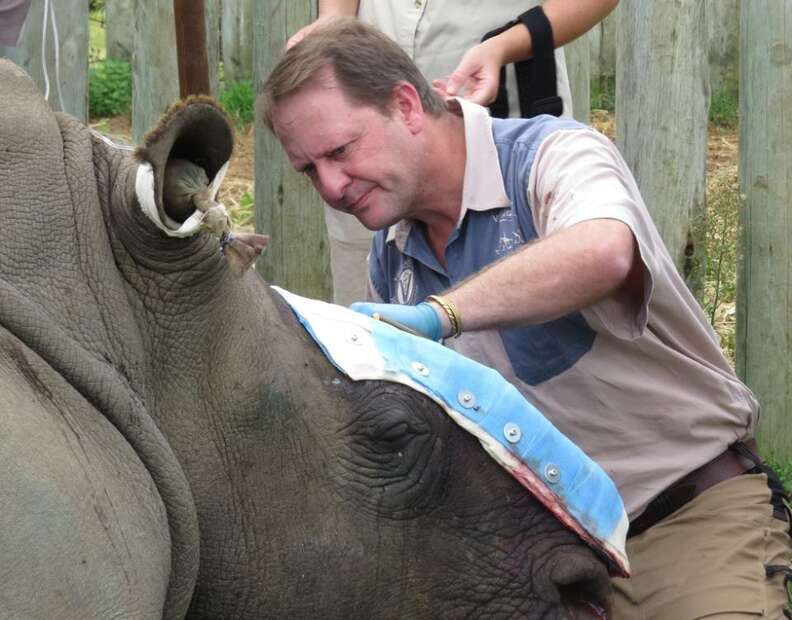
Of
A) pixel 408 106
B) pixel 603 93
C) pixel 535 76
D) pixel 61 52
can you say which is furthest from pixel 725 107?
pixel 408 106

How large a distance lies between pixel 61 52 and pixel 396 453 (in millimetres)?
3973

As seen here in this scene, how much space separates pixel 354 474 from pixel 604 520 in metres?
0.54

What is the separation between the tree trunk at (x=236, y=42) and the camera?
1391cm

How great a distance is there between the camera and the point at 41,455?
246 centimetres

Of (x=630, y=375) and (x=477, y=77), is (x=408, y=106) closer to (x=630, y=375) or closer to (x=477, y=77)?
(x=477, y=77)

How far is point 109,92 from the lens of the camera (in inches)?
514

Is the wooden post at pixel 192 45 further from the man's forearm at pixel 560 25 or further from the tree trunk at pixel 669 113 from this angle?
the tree trunk at pixel 669 113

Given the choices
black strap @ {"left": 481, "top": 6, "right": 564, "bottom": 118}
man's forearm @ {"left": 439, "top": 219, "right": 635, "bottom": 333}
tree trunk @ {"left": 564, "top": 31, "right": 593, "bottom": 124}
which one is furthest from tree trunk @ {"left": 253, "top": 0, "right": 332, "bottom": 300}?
man's forearm @ {"left": 439, "top": 219, "right": 635, "bottom": 333}

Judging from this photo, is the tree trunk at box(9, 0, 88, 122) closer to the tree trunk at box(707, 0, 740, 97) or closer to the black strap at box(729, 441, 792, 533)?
the black strap at box(729, 441, 792, 533)

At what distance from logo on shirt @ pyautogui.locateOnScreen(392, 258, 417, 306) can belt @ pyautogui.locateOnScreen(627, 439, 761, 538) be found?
864 millimetres

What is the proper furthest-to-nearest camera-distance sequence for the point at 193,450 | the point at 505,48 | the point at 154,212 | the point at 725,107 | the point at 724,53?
the point at 724,53 → the point at 725,107 → the point at 505,48 → the point at 193,450 → the point at 154,212

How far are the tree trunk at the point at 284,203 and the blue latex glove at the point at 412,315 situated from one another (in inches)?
113

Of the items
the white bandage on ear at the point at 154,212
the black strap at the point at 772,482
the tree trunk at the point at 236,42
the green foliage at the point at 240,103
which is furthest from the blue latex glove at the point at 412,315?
the tree trunk at the point at 236,42

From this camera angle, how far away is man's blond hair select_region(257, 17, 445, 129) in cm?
423
